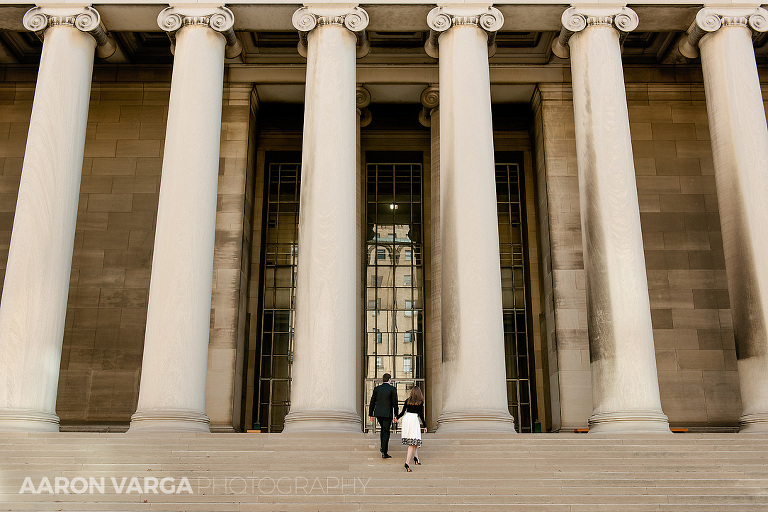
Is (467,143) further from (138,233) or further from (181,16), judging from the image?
(138,233)

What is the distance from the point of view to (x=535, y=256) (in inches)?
1929

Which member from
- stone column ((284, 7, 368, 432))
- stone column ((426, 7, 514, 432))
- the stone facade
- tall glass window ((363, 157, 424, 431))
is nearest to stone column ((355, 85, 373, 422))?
the stone facade

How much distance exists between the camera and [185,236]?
34219 millimetres

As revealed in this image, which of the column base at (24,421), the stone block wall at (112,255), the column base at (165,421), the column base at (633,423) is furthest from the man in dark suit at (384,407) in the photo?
the stone block wall at (112,255)

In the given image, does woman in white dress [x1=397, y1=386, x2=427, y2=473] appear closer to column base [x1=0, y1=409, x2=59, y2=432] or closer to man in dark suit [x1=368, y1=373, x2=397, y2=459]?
man in dark suit [x1=368, y1=373, x2=397, y2=459]

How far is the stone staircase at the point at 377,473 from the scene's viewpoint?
77.5ft

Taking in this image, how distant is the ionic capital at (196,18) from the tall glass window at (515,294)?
2199 cm

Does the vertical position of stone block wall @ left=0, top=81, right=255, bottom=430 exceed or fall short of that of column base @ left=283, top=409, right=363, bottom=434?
it exceeds it

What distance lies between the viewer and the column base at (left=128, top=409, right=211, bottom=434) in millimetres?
31391

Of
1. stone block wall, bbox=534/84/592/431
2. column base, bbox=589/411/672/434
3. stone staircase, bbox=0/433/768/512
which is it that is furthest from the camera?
stone block wall, bbox=534/84/592/431

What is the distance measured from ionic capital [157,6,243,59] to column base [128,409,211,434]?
63.4 feet

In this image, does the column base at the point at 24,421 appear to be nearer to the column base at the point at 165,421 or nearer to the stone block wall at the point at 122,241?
the column base at the point at 165,421

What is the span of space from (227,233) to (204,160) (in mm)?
9197

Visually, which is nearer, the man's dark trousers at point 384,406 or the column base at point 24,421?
the man's dark trousers at point 384,406
